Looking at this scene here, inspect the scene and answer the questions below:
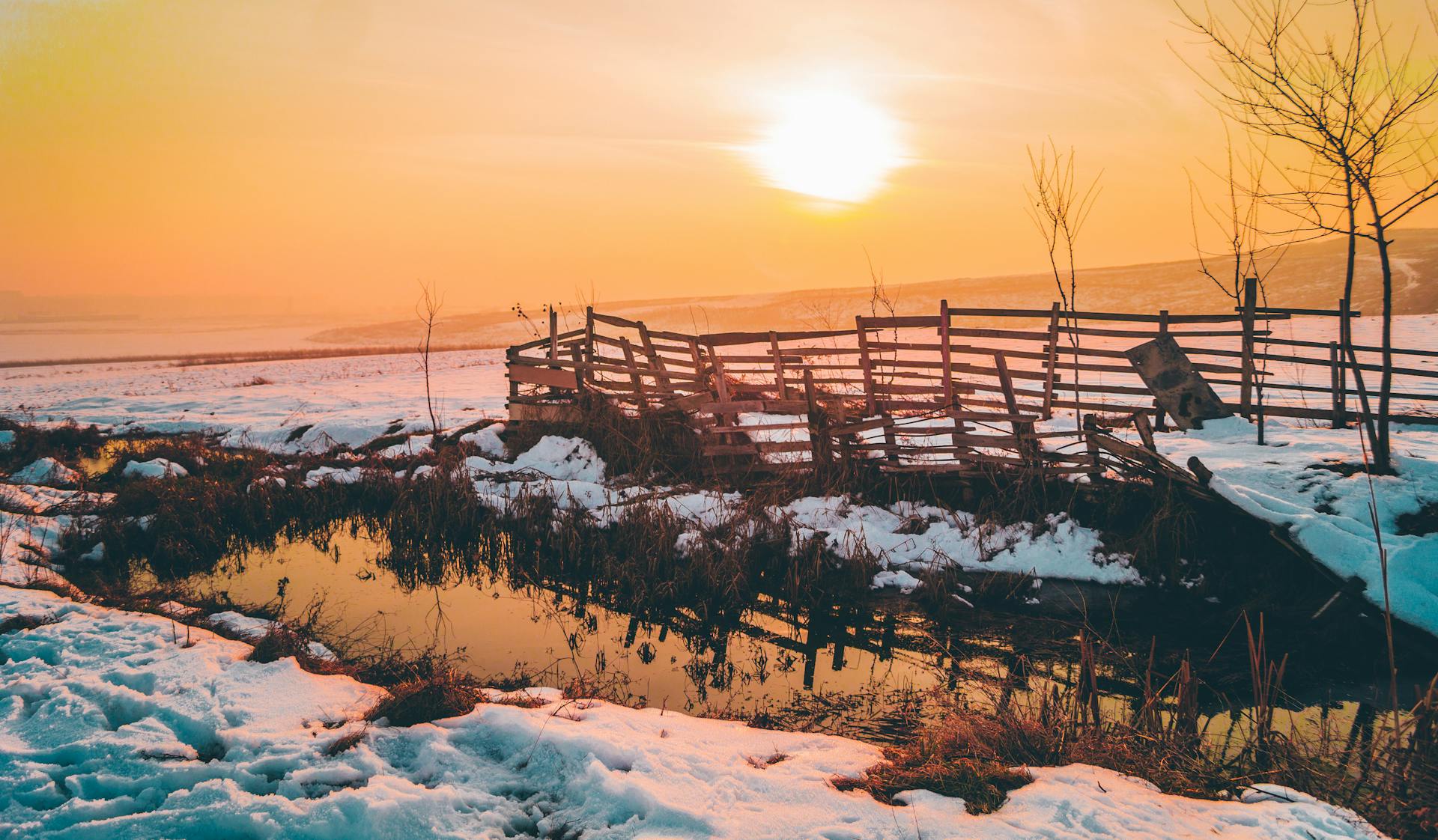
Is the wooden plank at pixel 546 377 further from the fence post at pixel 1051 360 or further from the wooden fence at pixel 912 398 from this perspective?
the fence post at pixel 1051 360

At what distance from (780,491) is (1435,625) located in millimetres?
5622

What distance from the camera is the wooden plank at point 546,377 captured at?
11273 millimetres

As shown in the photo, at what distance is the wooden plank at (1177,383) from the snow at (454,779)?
6.90 metres

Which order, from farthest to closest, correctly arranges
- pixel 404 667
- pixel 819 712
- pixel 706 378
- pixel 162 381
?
pixel 162 381
pixel 706 378
pixel 404 667
pixel 819 712

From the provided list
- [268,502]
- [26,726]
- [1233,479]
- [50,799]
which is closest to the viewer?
[50,799]

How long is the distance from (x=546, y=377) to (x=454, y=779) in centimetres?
830

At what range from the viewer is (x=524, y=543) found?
815cm

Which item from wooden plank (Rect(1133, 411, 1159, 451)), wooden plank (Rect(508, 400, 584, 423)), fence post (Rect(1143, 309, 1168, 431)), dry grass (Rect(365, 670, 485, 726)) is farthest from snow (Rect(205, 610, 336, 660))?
fence post (Rect(1143, 309, 1168, 431))

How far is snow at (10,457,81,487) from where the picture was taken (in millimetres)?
9782

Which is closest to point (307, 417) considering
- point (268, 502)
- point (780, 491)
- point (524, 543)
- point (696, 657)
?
A: point (268, 502)

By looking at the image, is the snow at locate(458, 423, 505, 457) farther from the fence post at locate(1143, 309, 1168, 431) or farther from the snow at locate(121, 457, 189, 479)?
the fence post at locate(1143, 309, 1168, 431)

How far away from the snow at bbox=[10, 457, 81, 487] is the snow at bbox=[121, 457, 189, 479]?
559 mm

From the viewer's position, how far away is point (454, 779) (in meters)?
3.60

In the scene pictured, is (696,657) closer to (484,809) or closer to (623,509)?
(484,809)
